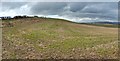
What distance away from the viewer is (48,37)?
101ft

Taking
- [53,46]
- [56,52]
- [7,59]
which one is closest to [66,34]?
[53,46]

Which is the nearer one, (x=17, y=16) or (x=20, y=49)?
(x=20, y=49)

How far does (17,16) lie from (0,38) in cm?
1639

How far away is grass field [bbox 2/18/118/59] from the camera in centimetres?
2329

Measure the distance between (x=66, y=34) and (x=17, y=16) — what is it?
48.6 feet

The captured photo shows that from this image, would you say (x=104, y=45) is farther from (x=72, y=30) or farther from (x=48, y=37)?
(x=72, y=30)

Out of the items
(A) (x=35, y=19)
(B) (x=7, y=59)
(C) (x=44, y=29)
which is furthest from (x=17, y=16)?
(B) (x=7, y=59)

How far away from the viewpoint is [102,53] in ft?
77.8

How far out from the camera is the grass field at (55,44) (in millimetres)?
23286

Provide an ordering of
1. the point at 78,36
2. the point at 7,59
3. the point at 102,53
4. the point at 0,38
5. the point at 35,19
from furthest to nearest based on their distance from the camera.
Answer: the point at 35,19 < the point at 78,36 < the point at 0,38 < the point at 102,53 < the point at 7,59

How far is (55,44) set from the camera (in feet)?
88.9

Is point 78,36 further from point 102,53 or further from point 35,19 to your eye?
point 35,19

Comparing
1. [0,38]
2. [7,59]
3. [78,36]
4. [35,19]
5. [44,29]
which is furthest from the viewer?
[35,19]

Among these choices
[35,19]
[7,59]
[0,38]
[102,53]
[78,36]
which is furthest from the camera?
[35,19]
